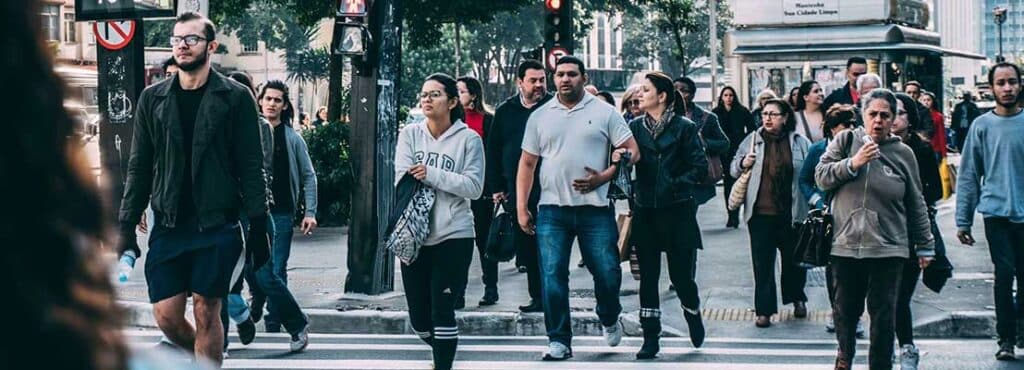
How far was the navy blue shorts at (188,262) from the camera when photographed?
20.5ft

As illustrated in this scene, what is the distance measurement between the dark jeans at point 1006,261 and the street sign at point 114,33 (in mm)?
5915

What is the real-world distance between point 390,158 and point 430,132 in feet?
11.0

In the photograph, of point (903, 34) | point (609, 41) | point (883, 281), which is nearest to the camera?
point (883, 281)

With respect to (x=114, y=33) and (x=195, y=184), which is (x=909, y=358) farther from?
(x=114, y=33)

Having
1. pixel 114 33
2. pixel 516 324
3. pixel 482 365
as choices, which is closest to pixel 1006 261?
pixel 482 365

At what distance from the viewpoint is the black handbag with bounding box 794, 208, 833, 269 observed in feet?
24.1

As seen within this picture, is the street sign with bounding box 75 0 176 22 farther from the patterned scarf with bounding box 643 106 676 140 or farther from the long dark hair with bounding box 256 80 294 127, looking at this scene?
the patterned scarf with bounding box 643 106 676 140

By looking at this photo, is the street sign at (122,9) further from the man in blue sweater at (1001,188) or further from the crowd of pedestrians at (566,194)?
the man in blue sweater at (1001,188)

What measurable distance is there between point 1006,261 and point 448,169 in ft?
10.3

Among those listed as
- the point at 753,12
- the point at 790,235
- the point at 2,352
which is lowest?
the point at 790,235

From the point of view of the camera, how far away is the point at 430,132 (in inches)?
315

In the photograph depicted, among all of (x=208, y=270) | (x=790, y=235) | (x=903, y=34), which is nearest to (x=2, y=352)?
(x=208, y=270)

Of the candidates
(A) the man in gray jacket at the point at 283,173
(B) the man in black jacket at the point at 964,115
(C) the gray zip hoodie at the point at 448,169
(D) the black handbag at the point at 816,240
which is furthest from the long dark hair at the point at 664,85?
(B) the man in black jacket at the point at 964,115

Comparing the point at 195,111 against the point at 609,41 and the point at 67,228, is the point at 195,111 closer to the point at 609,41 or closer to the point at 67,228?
the point at 67,228
